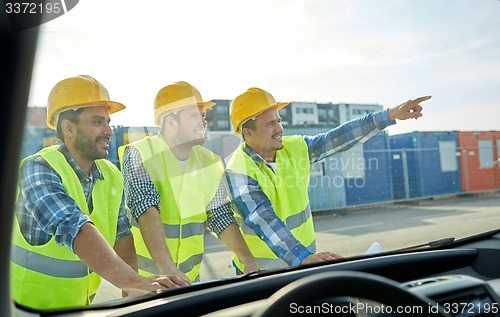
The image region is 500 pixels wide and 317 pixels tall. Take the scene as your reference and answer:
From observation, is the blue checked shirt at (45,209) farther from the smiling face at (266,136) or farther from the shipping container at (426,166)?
the shipping container at (426,166)

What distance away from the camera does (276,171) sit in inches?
105

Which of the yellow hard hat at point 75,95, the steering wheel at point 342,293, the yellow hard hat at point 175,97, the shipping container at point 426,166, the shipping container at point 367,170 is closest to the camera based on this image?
the steering wheel at point 342,293

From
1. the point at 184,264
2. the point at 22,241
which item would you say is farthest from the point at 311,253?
the point at 22,241

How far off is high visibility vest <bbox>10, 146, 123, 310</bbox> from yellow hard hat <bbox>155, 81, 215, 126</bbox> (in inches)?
14.2

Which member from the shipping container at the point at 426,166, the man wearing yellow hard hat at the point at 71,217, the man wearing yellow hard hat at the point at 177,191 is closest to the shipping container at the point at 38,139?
the man wearing yellow hard hat at the point at 71,217

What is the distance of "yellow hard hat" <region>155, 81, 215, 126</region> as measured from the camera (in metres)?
2.11

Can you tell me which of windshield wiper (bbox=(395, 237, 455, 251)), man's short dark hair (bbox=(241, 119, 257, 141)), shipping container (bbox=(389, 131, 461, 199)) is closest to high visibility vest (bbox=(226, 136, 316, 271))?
man's short dark hair (bbox=(241, 119, 257, 141))

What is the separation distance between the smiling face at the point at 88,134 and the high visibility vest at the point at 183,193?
22 centimetres

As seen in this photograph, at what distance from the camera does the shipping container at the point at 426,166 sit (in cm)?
302

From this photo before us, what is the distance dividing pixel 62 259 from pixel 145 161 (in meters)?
0.59

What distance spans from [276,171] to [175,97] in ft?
2.61

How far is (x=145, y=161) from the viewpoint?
87.8 inches

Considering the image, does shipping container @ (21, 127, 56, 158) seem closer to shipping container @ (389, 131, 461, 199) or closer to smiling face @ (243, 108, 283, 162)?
smiling face @ (243, 108, 283, 162)

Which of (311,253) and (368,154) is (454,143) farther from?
(311,253)
